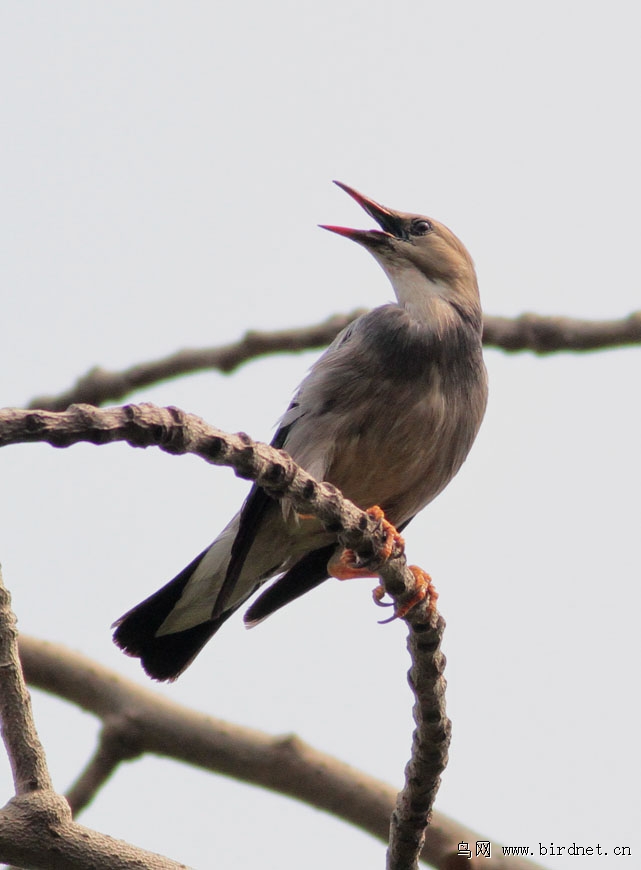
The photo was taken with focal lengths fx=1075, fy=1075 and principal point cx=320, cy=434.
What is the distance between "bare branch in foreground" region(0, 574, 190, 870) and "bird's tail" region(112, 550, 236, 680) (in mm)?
2235

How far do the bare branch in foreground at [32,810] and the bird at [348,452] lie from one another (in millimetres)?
1925

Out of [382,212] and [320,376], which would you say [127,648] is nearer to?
[320,376]

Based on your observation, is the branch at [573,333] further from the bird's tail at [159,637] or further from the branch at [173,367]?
the bird's tail at [159,637]

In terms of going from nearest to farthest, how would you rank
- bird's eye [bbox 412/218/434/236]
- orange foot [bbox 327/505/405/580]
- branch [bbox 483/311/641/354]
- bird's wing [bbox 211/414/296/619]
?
orange foot [bbox 327/505/405/580] → bird's wing [bbox 211/414/296/619] → branch [bbox 483/311/641/354] → bird's eye [bbox 412/218/434/236]

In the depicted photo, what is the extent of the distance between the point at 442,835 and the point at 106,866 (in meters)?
1.96

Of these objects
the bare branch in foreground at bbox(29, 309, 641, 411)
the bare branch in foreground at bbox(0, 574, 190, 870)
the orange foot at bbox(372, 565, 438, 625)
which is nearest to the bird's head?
the bare branch in foreground at bbox(29, 309, 641, 411)

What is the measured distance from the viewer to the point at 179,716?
448 cm

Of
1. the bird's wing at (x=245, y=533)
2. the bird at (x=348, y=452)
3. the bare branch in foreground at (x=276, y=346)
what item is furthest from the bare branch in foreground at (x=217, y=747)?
the bare branch in foreground at (x=276, y=346)

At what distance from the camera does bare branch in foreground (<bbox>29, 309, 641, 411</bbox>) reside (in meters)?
4.88

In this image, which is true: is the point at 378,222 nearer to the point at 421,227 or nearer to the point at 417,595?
the point at 421,227

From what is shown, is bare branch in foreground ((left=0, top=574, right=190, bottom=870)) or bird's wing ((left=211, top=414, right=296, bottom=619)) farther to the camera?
bird's wing ((left=211, top=414, right=296, bottom=619))

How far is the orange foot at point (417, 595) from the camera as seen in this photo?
333 cm

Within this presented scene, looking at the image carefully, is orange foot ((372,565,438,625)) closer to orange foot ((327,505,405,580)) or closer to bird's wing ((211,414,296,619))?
orange foot ((327,505,405,580))

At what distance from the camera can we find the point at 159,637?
495 centimetres
